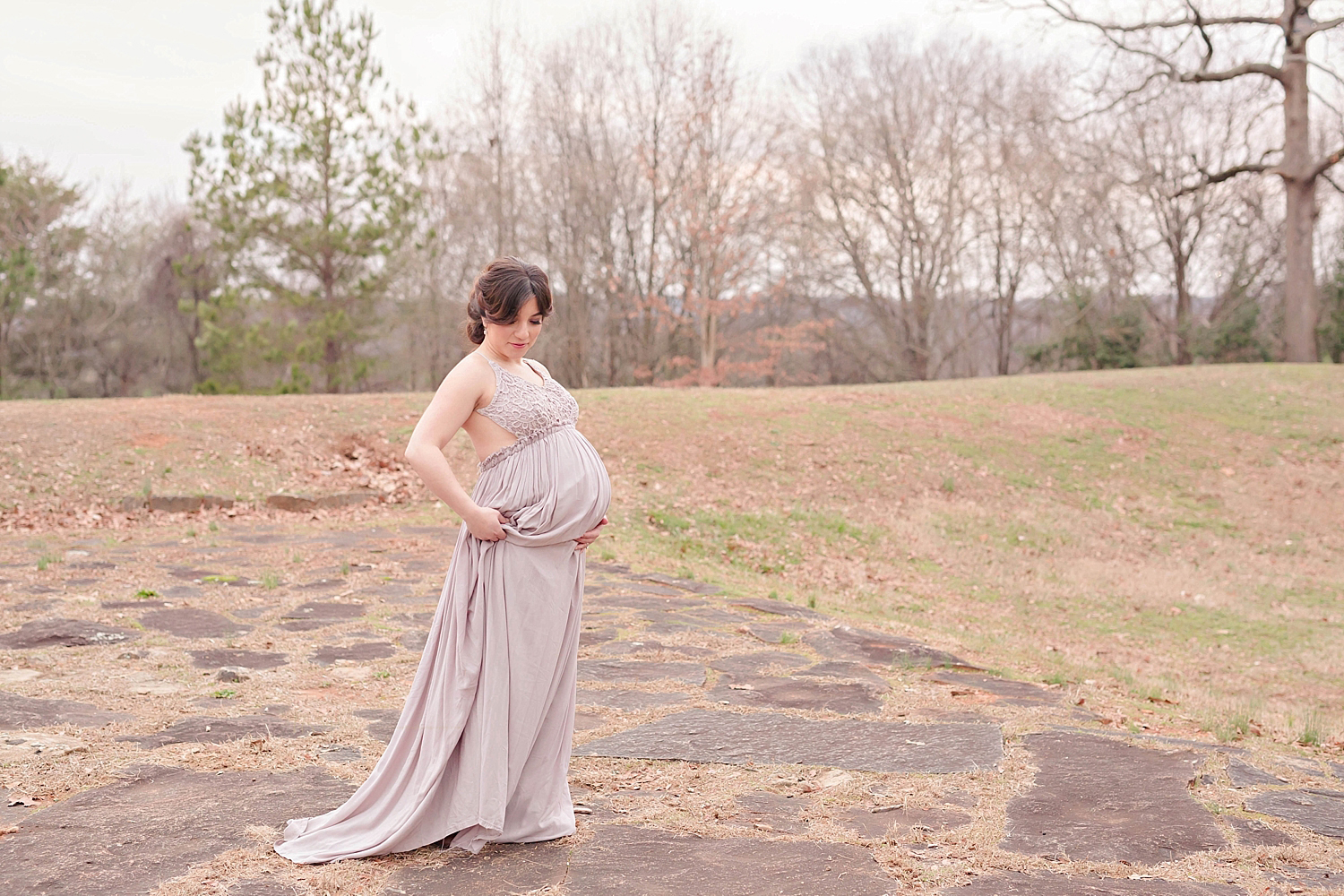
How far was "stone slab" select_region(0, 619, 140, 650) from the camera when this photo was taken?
609 cm

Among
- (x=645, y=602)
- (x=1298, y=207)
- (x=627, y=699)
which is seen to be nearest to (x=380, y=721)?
(x=627, y=699)

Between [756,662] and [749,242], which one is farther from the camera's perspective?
[749,242]

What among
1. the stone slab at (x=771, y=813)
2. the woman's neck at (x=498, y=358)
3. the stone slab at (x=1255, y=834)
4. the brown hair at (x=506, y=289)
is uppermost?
the brown hair at (x=506, y=289)

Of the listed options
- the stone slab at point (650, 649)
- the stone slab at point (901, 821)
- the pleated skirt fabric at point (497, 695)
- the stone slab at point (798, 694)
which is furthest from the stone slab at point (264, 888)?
the stone slab at point (650, 649)

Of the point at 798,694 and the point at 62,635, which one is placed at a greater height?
the point at 62,635

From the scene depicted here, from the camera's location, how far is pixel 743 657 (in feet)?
20.8

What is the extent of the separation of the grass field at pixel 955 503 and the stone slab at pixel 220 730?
425 centimetres

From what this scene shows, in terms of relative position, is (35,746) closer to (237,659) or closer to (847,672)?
(237,659)

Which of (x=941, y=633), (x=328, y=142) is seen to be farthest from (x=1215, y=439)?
(x=328, y=142)

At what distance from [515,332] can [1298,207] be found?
25.9 metres

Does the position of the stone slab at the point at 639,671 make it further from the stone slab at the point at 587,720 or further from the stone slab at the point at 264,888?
the stone slab at the point at 264,888

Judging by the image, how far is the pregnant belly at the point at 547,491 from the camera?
11.6ft

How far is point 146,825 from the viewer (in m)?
3.56

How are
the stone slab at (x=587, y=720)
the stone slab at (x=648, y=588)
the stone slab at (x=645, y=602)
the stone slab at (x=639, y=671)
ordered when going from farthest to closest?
1. the stone slab at (x=648, y=588)
2. the stone slab at (x=645, y=602)
3. the stone slab at (x=639, y=671)
4. the stone slab at (x=587, y=720)
